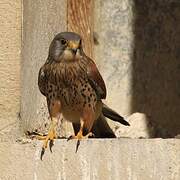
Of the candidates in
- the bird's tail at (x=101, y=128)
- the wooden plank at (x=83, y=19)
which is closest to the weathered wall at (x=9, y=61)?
the bird's tail at (x=101, y=128)

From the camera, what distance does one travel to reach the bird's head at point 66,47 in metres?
4.47

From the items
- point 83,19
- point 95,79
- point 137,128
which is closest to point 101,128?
point 95,79

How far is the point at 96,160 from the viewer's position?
4.23 m

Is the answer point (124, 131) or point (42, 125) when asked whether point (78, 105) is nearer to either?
point (42, 125)

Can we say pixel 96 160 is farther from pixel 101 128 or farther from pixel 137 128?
pixel 137 128

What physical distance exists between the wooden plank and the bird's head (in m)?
1.04

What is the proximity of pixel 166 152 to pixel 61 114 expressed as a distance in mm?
877

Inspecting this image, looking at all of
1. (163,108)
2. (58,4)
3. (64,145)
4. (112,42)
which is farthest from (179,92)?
(64,145)

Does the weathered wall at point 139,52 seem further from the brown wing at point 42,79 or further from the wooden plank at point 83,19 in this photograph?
the brown wing at point 42,79

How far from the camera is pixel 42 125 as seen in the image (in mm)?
4953

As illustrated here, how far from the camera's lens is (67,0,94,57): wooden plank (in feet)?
18.4

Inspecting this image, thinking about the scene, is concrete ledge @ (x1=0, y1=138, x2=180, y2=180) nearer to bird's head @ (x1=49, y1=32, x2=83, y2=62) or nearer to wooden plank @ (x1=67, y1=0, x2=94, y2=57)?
bird's head @ (x1=49, y1=32, x2=83, y2=62)

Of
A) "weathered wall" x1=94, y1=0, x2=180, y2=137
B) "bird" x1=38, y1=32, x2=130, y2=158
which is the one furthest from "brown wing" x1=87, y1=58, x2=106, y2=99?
"weathered wall" x1=94, y1=0, x2=180, y2=137

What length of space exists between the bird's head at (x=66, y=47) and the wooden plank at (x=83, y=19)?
1036 mm
